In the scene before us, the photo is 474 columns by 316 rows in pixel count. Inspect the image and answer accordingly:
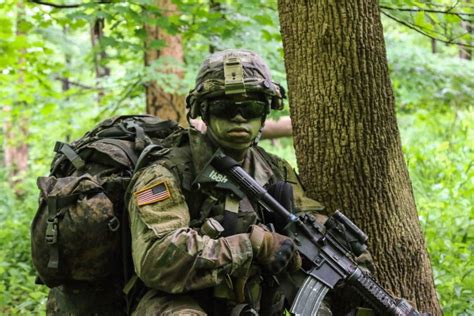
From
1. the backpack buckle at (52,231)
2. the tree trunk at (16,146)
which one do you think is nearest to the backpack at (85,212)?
the backpack buckle at (52,231)

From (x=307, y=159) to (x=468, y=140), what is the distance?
18.3 ft

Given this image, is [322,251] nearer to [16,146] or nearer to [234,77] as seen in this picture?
[234,77]

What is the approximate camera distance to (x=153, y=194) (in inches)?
115

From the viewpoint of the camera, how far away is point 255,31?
7.02 meters

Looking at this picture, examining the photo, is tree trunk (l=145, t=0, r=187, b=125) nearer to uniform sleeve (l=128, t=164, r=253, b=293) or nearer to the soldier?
the soldier

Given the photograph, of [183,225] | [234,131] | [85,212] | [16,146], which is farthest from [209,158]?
[16,146]

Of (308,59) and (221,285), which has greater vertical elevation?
(308,59)

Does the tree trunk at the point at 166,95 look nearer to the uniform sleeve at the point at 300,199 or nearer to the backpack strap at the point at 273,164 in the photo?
the backpack strap at the point at 273,164

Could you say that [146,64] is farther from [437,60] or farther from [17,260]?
[437,60]

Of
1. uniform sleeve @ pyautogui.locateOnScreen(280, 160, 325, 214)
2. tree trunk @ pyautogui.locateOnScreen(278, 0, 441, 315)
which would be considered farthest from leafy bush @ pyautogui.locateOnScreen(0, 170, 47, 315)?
tree trunk @ pyautogui.locateOnScreen(278, 0, 441, 315)

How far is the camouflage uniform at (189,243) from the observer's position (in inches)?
110

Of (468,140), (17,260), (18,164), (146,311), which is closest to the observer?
(146,311)

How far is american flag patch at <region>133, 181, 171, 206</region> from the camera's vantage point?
290cm

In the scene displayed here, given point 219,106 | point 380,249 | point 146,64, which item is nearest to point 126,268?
point 219,106
